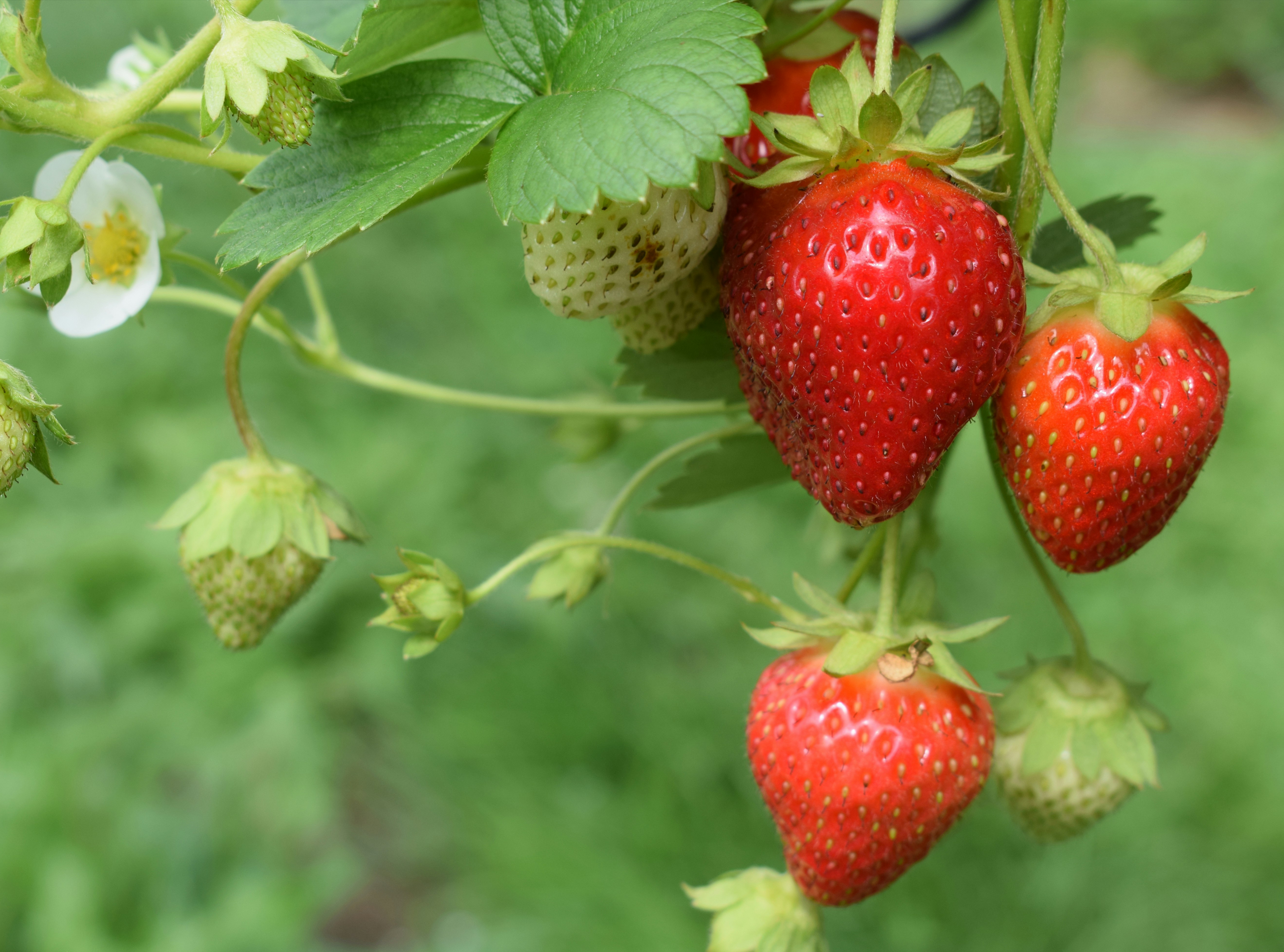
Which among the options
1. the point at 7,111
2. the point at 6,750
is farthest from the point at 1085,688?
the point at 6,750

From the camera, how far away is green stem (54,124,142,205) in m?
0.46

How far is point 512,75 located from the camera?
1.67 feet

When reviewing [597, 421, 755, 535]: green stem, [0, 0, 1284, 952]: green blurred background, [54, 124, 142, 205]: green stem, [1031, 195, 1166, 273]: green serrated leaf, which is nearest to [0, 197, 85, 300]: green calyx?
[54, 124, 142, 205]: green stem

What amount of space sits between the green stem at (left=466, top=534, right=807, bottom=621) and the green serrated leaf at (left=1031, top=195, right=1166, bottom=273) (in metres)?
0.23

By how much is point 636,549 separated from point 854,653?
0.14 meters

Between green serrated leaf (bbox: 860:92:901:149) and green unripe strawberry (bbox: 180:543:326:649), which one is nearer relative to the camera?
green serrated leaf (bbox: 860:92:901:149)

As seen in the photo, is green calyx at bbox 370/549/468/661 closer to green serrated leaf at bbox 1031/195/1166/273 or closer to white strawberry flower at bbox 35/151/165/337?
white strawberry flower at bbox 35/151/165/337

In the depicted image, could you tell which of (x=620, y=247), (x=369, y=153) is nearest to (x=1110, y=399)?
(x=620, y=247)

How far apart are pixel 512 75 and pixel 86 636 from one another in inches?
98.1

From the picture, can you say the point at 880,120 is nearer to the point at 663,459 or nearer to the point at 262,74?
the point at 262,74

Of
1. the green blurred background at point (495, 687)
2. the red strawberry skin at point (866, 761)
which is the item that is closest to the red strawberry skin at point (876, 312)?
the red strawberry skin at point (866, 761)

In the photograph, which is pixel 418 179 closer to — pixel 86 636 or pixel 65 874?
pixel 65 874

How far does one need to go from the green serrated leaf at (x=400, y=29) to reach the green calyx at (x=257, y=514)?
0.22m

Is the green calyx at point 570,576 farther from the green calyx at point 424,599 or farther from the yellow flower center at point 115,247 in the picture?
the yellow flower center at point 115,247
